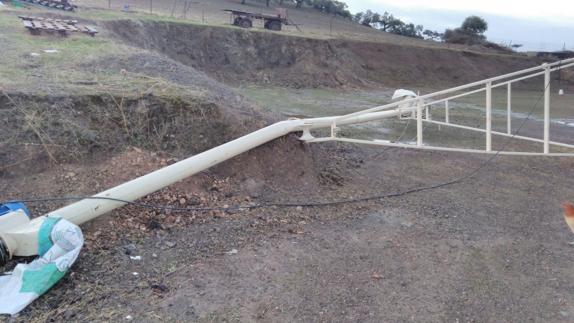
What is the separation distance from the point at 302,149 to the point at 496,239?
306cm

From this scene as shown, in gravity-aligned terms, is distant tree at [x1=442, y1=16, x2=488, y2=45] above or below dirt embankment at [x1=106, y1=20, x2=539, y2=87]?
above

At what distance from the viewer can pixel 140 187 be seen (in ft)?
17.6

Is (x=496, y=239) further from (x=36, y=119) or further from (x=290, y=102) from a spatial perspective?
(x=290, y=102)

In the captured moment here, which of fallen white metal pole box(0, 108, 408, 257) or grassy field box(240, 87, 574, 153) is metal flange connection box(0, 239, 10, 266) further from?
grassy field box(240, 87, 574, 153)

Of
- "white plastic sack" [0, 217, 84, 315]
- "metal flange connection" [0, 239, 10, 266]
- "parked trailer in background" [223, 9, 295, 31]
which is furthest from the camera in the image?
"parked trailer in background" [223, 9, 295, 31]

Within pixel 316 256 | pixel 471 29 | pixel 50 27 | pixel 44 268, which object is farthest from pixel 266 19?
pixel 471 29

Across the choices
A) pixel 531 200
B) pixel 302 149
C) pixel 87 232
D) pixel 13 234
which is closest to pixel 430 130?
pixel 531 200

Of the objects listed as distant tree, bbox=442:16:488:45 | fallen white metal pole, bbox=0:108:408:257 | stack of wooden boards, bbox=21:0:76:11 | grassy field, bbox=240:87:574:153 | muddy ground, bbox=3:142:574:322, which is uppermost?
distant tree, bbox=442:16:488:45

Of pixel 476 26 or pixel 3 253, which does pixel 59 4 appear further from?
pixel 476 26

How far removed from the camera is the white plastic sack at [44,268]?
400 centimetres

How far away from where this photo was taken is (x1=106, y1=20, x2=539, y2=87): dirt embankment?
2250 centimetres

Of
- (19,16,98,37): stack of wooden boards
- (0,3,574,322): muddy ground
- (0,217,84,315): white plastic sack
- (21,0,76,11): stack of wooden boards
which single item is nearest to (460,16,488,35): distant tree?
(21,0,76,11): stack of wooden boards

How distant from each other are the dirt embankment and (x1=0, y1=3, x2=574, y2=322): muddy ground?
13529 millimetres

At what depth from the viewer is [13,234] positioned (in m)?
4.47
